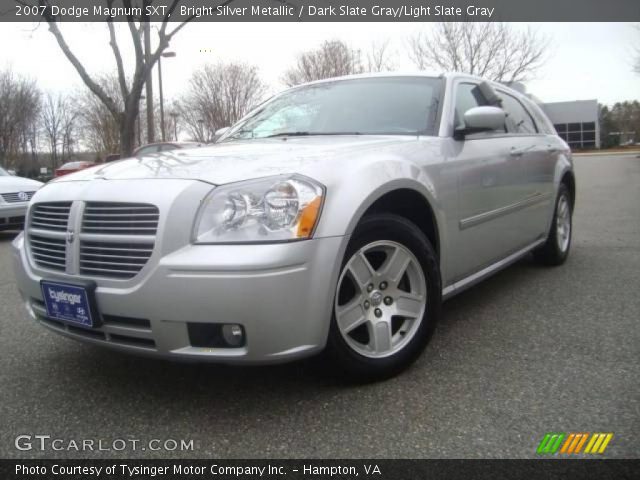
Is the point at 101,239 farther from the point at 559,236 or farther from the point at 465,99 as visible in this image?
the point at 559,236

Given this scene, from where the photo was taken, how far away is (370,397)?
224 cm

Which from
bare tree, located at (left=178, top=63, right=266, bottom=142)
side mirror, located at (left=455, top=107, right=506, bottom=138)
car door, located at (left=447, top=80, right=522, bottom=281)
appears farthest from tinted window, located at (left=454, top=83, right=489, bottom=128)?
bare tree, located at (left=178, top=63, right=266, bottom=142)

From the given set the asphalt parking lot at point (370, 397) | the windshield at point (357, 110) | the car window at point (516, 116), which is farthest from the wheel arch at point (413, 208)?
the car window at point (516, 116)

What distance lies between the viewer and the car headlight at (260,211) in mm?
1983

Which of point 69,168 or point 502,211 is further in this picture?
point 69,168

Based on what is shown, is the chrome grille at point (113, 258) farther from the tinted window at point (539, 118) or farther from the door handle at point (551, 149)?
the tinted window at point (539, 118)

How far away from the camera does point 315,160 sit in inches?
87.1

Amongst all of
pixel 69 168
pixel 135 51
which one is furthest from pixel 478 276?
pixel 69 168

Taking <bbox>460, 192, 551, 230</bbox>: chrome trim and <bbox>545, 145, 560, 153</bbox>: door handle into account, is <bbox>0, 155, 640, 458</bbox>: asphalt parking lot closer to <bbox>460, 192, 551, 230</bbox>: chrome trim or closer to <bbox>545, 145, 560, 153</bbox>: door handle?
<bbox>460, 192, 551, 230</bbox>: chrome trim

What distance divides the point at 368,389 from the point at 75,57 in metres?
13.1

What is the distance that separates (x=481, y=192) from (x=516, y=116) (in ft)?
4.35

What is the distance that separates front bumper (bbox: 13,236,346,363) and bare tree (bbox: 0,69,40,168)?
40106mm

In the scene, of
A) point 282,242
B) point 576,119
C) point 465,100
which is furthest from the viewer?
point 576,119

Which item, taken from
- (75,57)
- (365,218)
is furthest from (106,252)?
(75,57)
